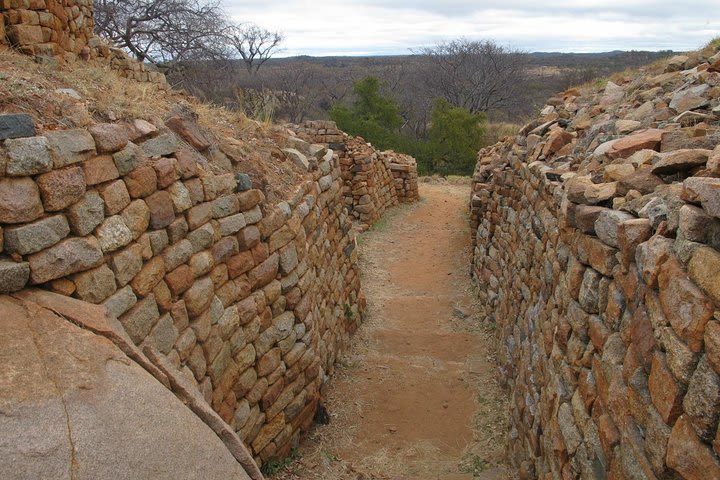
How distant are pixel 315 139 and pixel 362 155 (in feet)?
3.87

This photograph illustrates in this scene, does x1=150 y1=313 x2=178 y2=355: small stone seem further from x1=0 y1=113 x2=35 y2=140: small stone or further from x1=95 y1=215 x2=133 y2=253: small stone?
x1=0 y1=113 x2=35 y2=140: small stone

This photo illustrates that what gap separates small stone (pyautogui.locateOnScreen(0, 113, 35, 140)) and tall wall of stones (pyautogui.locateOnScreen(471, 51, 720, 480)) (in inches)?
115

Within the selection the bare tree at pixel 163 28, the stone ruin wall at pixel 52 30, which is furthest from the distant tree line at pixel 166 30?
the stone ruin wall at pixel 52 30

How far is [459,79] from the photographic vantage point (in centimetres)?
3456

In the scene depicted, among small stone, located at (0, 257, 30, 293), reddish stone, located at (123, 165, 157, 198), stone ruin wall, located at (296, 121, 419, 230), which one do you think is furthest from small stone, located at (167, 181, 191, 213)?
stone ruin wall, located at (296, 121, 419, 230)

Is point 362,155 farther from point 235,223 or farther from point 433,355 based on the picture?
point 235,223

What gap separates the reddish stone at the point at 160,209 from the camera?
3.60 meters

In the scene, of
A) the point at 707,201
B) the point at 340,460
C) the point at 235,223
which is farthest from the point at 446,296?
the point at 707,201

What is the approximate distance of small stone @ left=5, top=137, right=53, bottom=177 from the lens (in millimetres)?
2701

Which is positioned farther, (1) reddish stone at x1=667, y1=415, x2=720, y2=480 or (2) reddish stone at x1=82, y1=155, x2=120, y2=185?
(2) reddish stone at x1=82, y1=155, x2=120, y2=185

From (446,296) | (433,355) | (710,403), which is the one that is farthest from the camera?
(446,296)

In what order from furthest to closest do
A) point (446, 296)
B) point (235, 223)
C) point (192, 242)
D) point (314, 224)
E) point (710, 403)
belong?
point (446, 296), point (314, 224), point (235, 223), point (192, 242), point (710, 403)

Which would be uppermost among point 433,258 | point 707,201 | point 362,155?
point 707,201

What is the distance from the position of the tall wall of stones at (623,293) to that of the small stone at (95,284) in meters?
2.64
